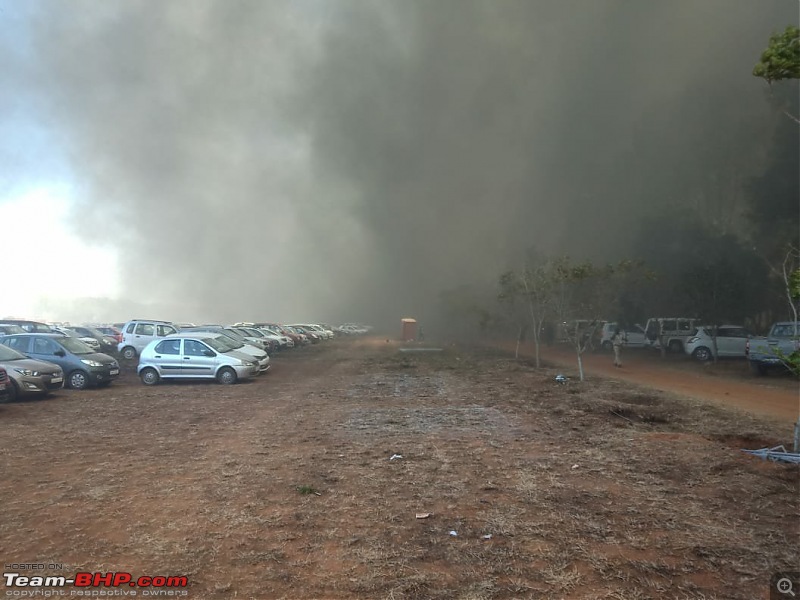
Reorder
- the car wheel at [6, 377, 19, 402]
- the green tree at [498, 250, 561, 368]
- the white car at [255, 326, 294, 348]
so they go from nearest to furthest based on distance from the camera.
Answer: the car wheel at [6, 377, 19, 402]
the green tree at [498, 250, 561, 368]
the white car at [255, 326, 294, 348]

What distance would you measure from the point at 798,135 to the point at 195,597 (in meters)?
33.9

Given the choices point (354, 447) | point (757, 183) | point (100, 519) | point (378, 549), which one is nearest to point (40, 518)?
point (100, 519)

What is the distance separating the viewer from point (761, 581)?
3.49 meters

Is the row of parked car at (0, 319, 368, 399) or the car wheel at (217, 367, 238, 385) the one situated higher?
the row of parked car at (0, 319, 368, 399)

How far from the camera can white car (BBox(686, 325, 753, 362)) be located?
21.1 m

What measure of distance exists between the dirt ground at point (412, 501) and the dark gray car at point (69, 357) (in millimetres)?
4622

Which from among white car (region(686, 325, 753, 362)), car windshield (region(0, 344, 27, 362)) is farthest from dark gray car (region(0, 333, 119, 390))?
white car (region(686, 325, 753, 362))

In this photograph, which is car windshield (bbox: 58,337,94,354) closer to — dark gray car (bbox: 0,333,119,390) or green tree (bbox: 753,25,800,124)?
dark gray car (bbox: 0,333,119,390)

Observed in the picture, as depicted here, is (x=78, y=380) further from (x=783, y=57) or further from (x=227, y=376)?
(x=783, y=57)

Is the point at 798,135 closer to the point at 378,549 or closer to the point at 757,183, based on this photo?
the point at 757,183
